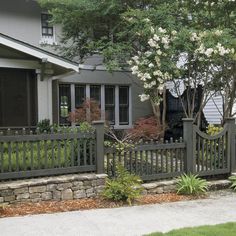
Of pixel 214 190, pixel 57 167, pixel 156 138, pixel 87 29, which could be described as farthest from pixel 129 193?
pixel 87 29

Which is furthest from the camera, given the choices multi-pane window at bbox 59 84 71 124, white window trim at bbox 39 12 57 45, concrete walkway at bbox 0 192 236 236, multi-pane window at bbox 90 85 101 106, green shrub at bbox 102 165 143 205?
multi-pane window at bbox 90 85 101 106

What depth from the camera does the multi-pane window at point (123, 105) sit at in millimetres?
17859

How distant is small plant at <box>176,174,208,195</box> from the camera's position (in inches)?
328

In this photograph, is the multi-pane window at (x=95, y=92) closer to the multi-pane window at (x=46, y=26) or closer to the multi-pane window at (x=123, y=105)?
the multi-pane window at (x=123, y=105)

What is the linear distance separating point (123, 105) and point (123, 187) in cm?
1056

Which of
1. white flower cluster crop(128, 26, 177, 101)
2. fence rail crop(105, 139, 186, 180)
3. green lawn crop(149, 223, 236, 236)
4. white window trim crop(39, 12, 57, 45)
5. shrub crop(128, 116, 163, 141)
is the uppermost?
white window trim crop(39, 12, 57, 45)

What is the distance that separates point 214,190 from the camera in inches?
350

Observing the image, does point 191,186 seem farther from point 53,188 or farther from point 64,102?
point 64,102

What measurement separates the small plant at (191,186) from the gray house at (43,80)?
560cm

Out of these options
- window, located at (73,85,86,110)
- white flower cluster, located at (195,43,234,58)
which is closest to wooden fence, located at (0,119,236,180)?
white flower cluster, located at (195,43,234,58)

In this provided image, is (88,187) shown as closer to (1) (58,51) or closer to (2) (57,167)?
(2) (57,167)

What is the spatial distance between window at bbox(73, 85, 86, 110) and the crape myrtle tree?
8.35 feet

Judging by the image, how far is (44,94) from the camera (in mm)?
12633

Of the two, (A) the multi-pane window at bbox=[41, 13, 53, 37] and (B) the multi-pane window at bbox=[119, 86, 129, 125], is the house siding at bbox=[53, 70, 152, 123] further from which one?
(A) the multi-pane window at bbox=[41, 13, 53, 37]
